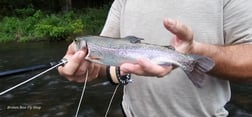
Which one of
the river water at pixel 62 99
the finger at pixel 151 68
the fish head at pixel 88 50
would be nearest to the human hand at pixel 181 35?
the finger at pixel 151 68

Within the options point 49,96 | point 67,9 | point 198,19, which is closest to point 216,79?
point 198,19

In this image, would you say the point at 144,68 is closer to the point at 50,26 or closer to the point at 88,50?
the point at 88,50

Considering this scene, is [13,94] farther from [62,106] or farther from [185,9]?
[185,9]

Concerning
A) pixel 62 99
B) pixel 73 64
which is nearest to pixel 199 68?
pixel 73 64

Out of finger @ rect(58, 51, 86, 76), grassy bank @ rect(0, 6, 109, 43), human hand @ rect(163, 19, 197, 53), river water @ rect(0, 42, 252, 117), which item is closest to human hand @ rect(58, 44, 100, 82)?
finger @ rect(58, 51, 86, 76)

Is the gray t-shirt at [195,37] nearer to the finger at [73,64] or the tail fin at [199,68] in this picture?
the tail fin at [199,68]

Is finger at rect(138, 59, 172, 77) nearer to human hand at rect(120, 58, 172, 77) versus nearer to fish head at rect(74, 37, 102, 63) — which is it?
human hand at rect(120, 58, 172, 77)
